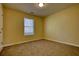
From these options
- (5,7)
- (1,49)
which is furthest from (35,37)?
(5,7)

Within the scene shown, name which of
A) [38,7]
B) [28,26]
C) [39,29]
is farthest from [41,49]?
[38,7]

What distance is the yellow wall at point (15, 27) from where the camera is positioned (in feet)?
6.59

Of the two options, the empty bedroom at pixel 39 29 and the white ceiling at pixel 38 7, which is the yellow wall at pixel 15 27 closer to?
the empty bedroom at pixel 39 29

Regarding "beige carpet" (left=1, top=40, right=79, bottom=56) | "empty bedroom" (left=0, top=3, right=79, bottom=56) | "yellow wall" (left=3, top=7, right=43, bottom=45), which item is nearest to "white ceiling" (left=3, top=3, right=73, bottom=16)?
"empty bedroom" (left=0, top=3, right=79, bottom=56)

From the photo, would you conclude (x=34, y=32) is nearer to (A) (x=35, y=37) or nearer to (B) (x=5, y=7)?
(A) (x=35, y=37)

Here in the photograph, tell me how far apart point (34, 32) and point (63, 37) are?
66cm

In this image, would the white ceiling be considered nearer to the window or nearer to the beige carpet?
the window

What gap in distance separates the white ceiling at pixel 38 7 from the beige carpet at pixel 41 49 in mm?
647

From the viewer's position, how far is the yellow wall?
201 centimetres

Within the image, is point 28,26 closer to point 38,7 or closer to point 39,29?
point 39,29

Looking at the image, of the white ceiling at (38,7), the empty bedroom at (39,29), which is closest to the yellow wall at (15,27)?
the empty bedroom at (39,29)

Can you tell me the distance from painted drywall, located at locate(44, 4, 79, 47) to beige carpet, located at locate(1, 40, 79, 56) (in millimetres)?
127

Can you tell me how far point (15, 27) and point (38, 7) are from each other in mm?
634

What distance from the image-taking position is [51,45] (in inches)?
87.6
